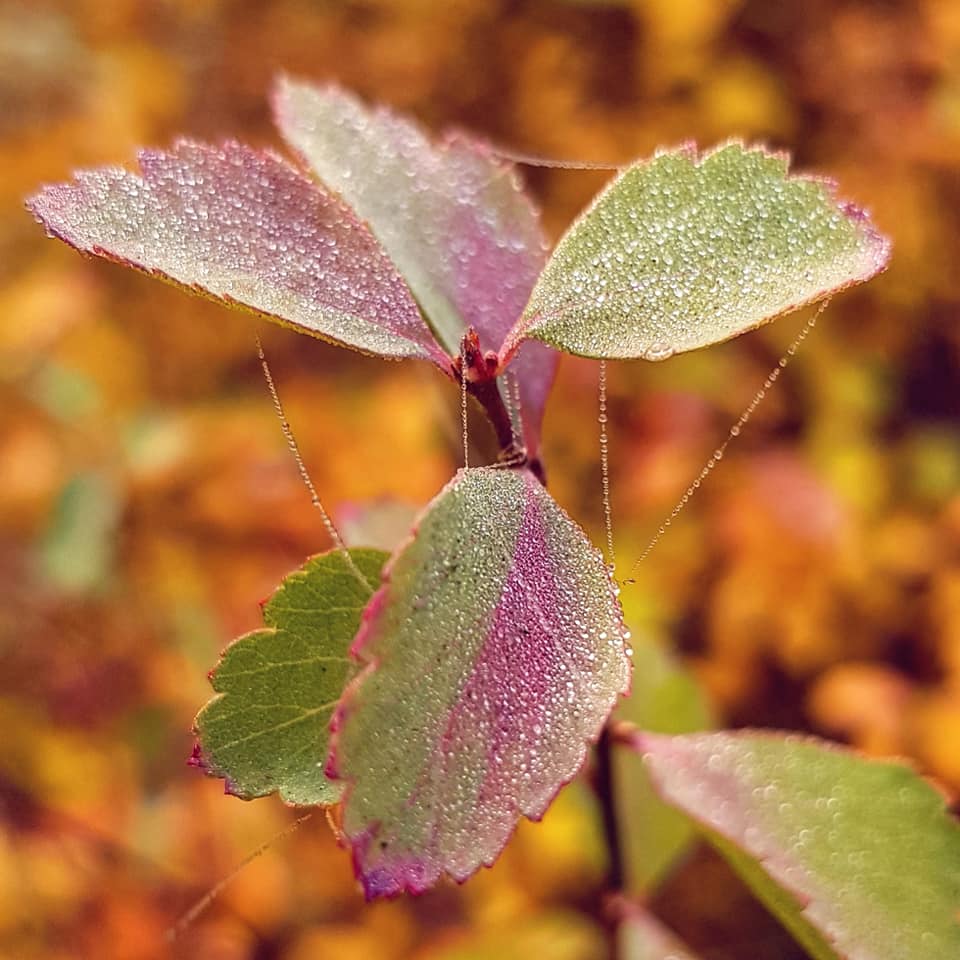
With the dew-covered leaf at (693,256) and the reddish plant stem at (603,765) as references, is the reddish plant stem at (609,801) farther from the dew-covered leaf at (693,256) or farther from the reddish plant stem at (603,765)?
the dew-covered leaf at (693,256)

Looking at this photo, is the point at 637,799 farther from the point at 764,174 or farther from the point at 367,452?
the point at 367,452

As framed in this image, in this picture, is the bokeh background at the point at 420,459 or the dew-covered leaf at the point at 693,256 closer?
the dew-covered leaf at the point at 693,256

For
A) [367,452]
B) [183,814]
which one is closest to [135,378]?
→ [367,452]

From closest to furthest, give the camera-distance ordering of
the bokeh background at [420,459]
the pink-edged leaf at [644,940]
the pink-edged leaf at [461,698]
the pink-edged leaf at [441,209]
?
the pink-edged leaf at [461,698] → the pink-edged leaf at [441,209] → the pink-edged leaf at [644,940] → the bokeh background at [420,459]

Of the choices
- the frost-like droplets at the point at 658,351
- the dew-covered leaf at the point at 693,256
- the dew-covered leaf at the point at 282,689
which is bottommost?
the dew-covered leaf at the point at 282,689

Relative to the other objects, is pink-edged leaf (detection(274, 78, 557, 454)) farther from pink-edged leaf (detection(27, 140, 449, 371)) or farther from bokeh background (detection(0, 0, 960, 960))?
bokeh background (detection(0, 0, 960, 960))

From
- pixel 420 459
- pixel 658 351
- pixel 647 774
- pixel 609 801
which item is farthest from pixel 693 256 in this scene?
pixel 420 459

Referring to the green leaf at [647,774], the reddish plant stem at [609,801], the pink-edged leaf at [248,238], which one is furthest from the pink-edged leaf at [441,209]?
the green leaf at [647,774]
